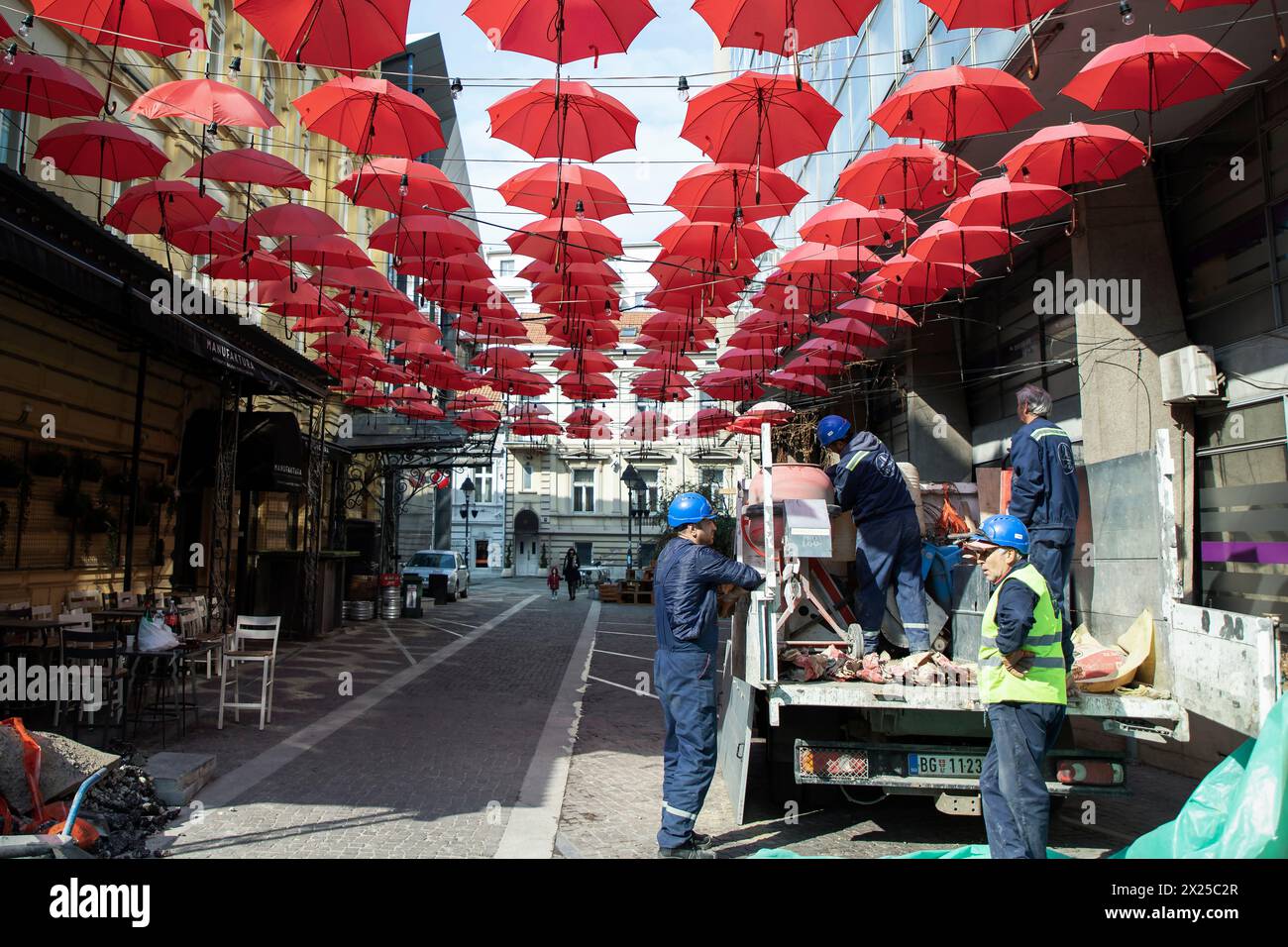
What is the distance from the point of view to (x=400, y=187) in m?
9.23

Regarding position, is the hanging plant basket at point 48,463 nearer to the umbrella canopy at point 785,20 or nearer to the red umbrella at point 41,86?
the red umbrella at point 41,86

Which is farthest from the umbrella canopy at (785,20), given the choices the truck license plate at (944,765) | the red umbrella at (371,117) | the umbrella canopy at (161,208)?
the umbrella canopy at (161,208)

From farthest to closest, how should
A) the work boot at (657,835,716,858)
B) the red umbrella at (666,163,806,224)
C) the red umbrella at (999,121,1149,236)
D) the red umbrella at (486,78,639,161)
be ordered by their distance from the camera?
the red umbrella at (666,163,806,224), the red umbrella at (486,78,639,161), the red umbrella at (999,121,1149,236), the work boot at (657,835,716,858)

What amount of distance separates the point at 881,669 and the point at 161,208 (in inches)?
376

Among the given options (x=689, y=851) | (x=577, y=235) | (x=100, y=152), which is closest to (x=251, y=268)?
(x=100, y=152)

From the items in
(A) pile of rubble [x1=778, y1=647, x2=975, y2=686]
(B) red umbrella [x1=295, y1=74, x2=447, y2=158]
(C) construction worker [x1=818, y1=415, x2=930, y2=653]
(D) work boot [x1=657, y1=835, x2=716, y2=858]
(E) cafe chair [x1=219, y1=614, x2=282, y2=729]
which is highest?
(B) red umbrella [x1=295, y1=74, x2=447, y2=158]

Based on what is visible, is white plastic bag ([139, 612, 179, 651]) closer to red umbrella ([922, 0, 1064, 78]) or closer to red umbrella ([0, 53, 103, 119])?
red umbrella ([0, 53, 103, 119])

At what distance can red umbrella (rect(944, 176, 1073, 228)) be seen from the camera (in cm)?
802

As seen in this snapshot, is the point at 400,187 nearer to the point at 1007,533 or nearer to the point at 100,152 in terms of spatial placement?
the point at 100,152

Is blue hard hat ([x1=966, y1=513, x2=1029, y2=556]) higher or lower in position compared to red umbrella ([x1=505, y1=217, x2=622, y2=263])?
lower

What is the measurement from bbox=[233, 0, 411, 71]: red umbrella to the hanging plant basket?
260 inches

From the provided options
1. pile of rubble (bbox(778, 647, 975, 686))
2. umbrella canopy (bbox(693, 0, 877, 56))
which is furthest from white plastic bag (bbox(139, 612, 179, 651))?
umbrella canopy (bbox(693, 0, 877, 56))

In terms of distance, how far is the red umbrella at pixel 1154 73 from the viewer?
20.2ft
